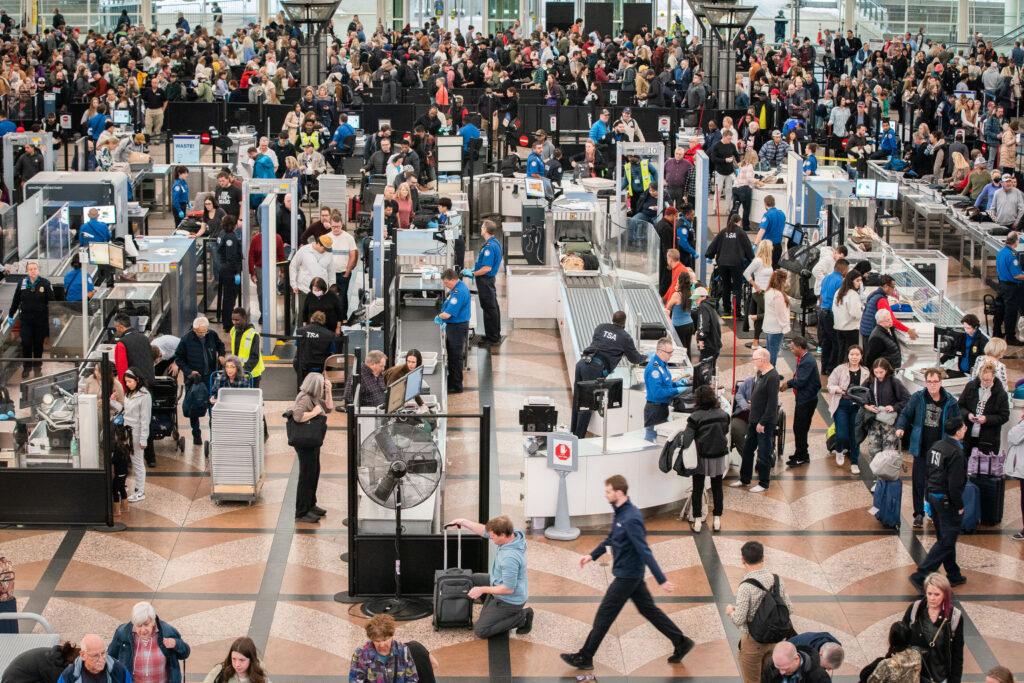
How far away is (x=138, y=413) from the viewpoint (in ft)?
47.5

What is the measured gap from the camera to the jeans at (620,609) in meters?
11.1

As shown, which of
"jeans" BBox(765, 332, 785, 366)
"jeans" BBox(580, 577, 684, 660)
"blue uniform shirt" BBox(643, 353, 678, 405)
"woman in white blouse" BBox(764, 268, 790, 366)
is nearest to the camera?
"jeans" BBox(580, 577, 684, 660)

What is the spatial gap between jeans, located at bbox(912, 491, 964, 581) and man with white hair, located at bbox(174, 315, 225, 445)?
694 cm

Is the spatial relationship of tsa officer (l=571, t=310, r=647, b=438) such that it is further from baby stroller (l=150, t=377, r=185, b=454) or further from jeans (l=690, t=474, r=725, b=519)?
baby stroller (l=150, t=377, r=185, b=454)

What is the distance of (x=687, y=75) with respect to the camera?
36.0 meters

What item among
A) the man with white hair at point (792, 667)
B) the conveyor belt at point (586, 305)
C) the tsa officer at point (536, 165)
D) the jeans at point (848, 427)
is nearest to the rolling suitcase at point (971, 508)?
the jeans at point (848, 427)

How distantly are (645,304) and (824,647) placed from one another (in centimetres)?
878

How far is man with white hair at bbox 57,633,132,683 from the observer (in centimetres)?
955

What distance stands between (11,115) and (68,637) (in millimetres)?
24407

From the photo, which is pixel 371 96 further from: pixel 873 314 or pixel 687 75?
pixel 873 314

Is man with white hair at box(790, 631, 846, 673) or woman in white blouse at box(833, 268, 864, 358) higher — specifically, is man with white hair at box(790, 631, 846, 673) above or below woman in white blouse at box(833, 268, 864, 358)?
below

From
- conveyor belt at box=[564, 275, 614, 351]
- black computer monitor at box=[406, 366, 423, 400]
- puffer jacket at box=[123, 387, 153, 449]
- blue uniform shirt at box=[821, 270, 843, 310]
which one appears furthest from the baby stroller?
blue uniform shirt at box=[821, 270, 843, 310]

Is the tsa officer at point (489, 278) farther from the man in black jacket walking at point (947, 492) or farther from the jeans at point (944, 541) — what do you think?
the jeans at point (944, 541)

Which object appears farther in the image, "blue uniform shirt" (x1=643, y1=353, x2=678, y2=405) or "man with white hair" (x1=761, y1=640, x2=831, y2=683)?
"blue uniform shirt" (x1=643, y1=353, x2=678, y2=405)
